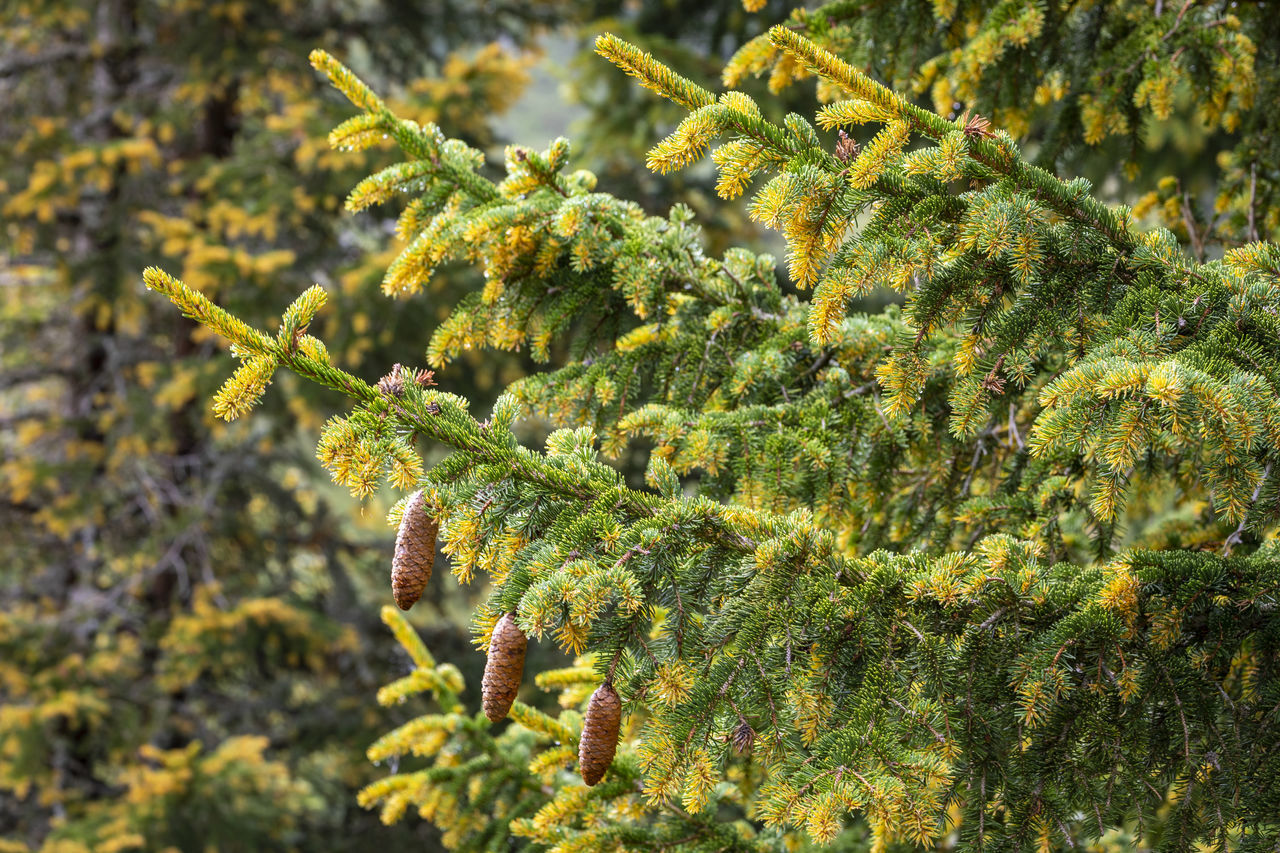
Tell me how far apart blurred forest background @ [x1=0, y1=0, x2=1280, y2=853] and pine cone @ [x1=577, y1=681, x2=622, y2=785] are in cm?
500

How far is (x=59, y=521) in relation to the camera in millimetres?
6512

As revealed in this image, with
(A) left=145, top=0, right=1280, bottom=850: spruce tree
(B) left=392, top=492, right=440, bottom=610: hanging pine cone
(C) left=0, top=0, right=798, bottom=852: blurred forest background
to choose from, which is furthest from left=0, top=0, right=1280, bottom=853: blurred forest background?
(B) left=392, top=492, right=440, bottom=610: hanging pine cone

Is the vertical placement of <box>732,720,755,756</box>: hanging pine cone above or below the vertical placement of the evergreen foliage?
below

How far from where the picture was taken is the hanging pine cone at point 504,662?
126 centimetres

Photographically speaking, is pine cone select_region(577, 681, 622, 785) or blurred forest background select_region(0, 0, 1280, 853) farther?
blurred forest background select_region(0, 0, 1280, 853)

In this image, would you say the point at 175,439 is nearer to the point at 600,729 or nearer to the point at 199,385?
the point at 199,385

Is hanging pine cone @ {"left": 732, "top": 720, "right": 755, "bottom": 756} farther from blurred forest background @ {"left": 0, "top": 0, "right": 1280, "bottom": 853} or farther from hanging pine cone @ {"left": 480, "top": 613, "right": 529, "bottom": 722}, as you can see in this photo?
blurred forest background @ {"left": 0, "top": 0, "right": 1280, "bottom": 853}

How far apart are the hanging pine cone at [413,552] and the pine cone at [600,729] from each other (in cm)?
28

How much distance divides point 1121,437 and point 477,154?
4.69 ft

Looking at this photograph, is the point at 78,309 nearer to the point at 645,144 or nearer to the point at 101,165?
the point at 101,165

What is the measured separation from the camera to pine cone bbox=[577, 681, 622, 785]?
4.15 feet

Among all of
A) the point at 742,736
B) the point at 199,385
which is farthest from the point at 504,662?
the point at 199,385

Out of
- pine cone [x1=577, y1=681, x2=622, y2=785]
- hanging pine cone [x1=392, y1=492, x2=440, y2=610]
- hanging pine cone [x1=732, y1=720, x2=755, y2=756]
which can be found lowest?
hanging pine cone [x1=732, y1=720, x2=755, y2=756]

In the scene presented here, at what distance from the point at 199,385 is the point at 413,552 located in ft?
18.3
